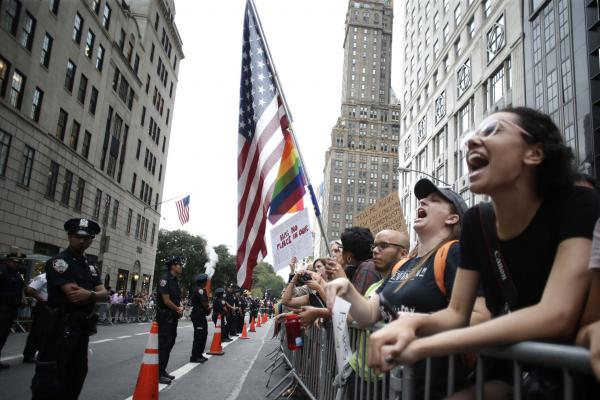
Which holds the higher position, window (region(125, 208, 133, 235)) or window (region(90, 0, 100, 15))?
window (region(90, 0, 100, 15))

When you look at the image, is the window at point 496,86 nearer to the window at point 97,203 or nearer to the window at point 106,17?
the window at point 106,17

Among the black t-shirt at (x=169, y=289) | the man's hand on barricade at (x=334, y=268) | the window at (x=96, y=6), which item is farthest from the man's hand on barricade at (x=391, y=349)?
the window at (x=96, y=6)

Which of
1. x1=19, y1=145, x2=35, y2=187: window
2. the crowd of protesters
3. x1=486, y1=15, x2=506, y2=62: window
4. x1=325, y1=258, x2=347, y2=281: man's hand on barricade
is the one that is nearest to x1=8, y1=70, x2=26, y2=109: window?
x1=19, y1=145, x2=35, y2=187: window

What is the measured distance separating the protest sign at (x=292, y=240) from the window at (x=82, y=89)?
25.0 metres

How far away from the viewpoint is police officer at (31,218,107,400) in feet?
13.9

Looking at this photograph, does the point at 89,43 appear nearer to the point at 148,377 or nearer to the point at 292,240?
the point at 292,240

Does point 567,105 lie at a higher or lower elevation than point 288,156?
higher

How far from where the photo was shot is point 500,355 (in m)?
1.54

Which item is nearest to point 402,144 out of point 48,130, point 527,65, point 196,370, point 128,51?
point 527,65

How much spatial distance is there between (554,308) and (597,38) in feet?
78.2

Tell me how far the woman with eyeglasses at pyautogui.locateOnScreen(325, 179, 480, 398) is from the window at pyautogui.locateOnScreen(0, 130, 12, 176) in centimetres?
2091

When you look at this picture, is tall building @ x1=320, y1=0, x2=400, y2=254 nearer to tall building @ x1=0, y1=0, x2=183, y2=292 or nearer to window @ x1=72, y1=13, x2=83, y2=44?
tall building @ x1=0, y1=0, x2=183, y2=292

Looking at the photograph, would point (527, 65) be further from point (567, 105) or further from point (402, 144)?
point (402, 144)

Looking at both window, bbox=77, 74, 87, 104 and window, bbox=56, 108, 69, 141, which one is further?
window, bbox=77, 74, 87, 104
